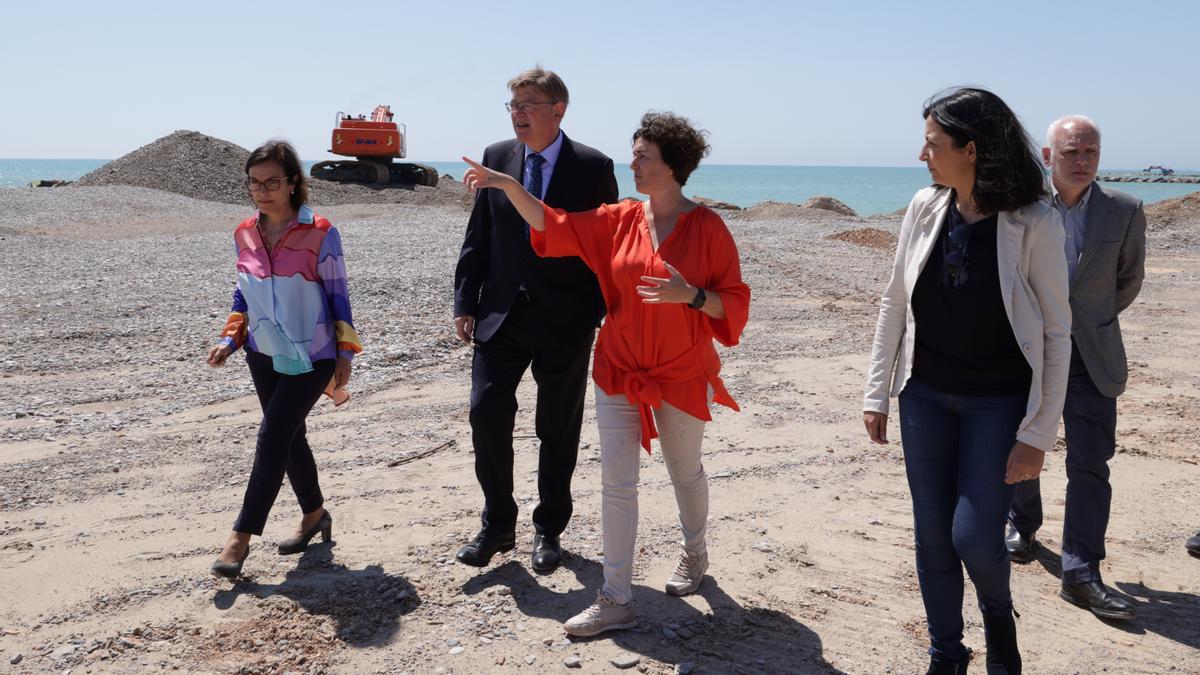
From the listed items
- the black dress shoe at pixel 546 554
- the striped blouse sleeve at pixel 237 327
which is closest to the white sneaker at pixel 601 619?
the black dress shoe at pixel 546 554

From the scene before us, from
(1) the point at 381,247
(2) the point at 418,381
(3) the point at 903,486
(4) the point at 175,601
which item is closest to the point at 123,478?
(4) the point at 175,601

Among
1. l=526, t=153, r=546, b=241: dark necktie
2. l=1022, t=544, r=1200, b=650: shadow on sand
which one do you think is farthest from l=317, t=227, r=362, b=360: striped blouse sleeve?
l=1022, t=544, r=1200, b=650: shadow on sand

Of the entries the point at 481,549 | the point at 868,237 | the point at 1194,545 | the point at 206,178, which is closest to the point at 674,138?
the point at 481,549

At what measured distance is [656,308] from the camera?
11.9 feet

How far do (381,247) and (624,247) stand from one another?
13376 millimetres

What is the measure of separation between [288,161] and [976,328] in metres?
2.91

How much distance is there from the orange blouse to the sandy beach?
0.96 m

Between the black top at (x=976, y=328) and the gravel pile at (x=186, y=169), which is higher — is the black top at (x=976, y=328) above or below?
below

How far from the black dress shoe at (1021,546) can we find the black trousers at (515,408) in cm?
209

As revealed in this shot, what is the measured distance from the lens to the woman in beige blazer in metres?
2.97

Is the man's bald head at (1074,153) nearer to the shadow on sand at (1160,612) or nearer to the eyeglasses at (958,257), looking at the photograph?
the eyeglasses at (958,257)

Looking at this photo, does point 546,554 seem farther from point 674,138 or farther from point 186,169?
point 186,169

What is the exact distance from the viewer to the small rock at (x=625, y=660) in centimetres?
362

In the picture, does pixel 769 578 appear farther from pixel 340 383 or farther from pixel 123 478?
pixel 123 478
